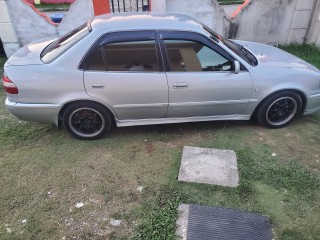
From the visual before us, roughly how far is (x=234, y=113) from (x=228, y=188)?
131cm

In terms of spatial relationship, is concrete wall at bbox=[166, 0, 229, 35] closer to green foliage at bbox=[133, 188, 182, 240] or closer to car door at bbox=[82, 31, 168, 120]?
car door at bbox=[82, 31, 168, 120]

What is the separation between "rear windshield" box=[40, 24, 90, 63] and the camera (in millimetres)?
3926

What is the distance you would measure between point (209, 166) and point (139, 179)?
935mm

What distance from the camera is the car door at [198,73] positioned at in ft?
13.0

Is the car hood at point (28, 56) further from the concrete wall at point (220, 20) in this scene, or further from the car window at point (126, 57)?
the concrete wall at point (220, 20)

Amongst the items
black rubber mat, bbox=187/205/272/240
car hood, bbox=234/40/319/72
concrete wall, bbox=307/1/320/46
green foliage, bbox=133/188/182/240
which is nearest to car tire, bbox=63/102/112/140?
green foliage, bbox=133/188/182/240

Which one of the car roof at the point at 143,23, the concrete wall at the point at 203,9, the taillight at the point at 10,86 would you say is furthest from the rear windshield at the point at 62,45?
the concrete wall at the point at 203,9

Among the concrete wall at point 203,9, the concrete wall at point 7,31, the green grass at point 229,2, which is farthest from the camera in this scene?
the green grass at point 229,2

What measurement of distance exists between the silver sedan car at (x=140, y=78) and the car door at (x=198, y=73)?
0.01 metres

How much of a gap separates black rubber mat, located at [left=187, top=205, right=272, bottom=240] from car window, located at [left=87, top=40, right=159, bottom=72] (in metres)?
1.93

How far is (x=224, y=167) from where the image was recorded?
3828mm

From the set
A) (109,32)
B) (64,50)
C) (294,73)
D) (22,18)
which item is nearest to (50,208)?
(64,50)

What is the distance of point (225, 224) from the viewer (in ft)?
10.2

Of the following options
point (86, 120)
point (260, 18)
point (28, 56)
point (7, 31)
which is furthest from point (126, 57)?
point (260, 18)
